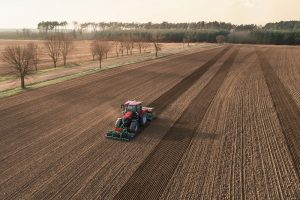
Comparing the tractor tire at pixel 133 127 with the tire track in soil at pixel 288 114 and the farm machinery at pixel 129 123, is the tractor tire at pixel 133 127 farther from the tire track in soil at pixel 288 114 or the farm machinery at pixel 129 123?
the tire track in soil at pixel 288 114

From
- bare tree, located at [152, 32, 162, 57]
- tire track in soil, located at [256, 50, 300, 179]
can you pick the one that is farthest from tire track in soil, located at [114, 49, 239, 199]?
bare tree, located at [152, 32, 162, 57]

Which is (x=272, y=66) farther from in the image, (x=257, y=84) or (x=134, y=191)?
(x=134, y=191)

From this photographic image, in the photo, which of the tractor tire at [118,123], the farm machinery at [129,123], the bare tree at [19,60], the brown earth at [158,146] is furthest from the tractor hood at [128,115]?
the bare tree at [19,60]

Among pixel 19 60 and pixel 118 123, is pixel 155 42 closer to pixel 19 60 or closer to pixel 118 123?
pixel 19 60

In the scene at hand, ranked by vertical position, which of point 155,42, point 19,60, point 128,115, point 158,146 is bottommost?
point 158,146

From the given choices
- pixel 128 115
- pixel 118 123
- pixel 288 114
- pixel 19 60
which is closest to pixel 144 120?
pixel 128 115

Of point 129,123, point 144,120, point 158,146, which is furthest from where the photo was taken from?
point 144,120
